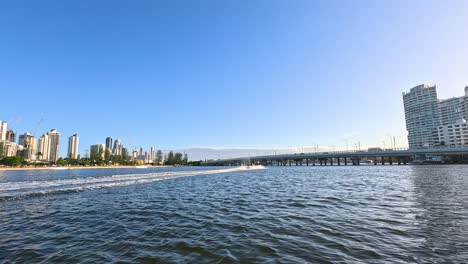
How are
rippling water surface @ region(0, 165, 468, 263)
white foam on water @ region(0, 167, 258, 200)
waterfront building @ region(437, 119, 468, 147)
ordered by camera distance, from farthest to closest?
waterfront building @ region(437, 119, 468, 147) < white foam on water @ region(0, 167, 258, 200) < rippling water surface @ region(0, 165, 468, 263)

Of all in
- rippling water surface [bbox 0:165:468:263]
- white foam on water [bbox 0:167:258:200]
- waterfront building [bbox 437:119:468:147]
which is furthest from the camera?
waterfront building [bbox 437:119:468:147]

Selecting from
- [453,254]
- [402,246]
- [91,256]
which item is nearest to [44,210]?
[91,256]

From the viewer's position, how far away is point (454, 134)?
17625cm

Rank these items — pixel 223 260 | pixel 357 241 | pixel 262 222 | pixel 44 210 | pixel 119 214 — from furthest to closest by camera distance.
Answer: pixel 44 210, pixel 119 214, pixel 262 222, pixel 357 241, pixel 223 260

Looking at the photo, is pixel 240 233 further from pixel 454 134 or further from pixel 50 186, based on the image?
pixel 454 134

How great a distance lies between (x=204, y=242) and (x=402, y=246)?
7.78m

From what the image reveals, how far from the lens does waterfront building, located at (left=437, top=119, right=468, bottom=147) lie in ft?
553

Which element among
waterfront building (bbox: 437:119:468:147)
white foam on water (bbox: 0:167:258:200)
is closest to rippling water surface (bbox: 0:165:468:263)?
white foam on water (bbox: 0:167:258:200)

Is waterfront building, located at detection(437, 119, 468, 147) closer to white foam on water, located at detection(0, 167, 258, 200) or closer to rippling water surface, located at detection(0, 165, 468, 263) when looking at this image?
rippling water surface, located at detection(0, 165, 468, 263)

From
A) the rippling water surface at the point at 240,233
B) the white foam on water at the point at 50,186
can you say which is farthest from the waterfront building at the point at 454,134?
the white foam on water at the point at 50,186

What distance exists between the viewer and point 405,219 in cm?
1279

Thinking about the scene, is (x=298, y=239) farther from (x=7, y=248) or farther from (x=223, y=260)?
(x=7, y=248)

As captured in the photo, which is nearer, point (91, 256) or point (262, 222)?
point (91, 256)

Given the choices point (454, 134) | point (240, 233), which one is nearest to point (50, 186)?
point (240, 233)
